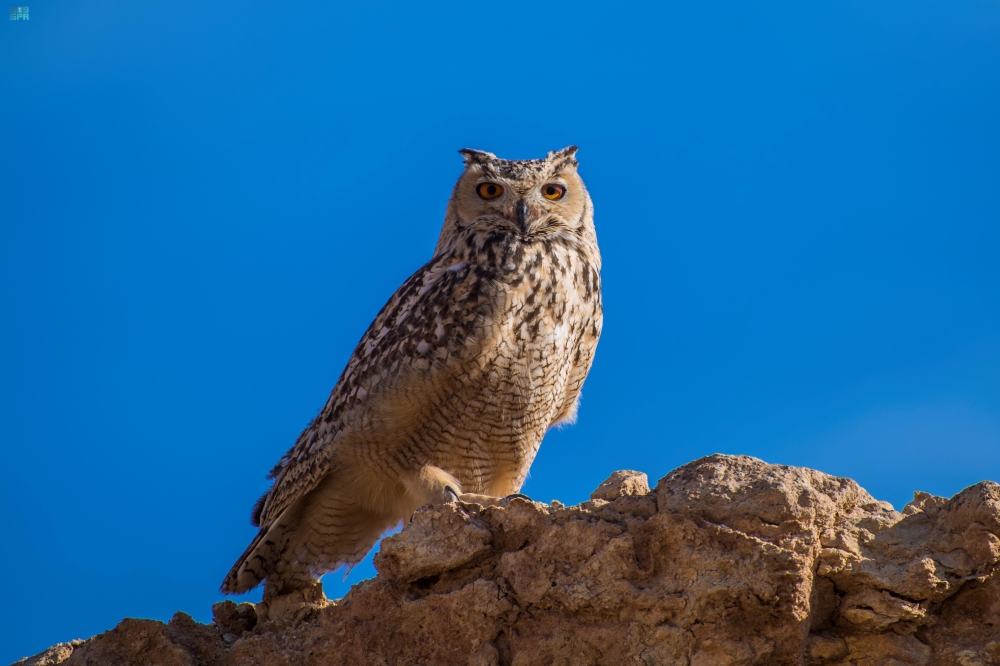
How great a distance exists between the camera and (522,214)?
4.34m

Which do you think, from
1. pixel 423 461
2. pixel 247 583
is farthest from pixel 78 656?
pixel 423 461

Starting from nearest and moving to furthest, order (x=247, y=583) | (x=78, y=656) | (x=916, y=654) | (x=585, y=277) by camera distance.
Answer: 1. (x=916, y=654)
2. (x=78, y=656)
3. (x=247, y=583)
4. (x=585, y=277)

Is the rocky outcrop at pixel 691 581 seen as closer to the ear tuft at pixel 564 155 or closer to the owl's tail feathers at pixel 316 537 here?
the owl's tail feathers at pixel 316 537

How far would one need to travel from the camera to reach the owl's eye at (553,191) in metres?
4.57

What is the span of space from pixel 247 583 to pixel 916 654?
2.38m

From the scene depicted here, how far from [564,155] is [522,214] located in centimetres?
66

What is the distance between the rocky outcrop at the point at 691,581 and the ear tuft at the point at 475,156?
2.16 metres

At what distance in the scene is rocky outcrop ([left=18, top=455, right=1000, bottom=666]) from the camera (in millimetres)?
2543

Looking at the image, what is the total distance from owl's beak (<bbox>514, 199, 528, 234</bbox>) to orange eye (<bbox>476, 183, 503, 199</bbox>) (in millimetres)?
157

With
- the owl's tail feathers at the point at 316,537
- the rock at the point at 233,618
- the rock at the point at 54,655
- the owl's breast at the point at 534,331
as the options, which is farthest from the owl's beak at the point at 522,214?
the rock at the point at 54,655

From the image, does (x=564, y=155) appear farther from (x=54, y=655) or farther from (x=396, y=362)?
(x=54, y=655)

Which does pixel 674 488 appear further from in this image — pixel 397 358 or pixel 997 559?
pixel 397 358

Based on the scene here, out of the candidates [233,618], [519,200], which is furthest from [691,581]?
[519,200]

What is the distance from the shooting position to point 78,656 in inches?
122
